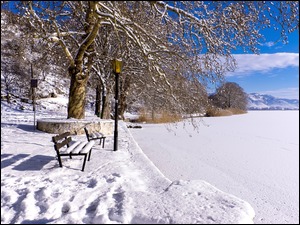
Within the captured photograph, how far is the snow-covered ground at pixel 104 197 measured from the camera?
10.0ft

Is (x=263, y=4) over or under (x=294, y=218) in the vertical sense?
over

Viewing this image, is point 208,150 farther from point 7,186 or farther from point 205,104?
point 7,186

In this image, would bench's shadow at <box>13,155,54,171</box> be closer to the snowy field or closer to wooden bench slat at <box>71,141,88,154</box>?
wooden bench slat at <box>71,141,88,154</box>

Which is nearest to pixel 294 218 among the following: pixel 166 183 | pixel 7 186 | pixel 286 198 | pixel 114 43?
pixel 286 198

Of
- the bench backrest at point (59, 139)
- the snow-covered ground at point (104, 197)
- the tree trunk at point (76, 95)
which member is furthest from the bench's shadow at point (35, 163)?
the tree trunk at point (76, 95)

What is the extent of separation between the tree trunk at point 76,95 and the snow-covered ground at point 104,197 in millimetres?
5398

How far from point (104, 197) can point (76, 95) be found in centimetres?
770

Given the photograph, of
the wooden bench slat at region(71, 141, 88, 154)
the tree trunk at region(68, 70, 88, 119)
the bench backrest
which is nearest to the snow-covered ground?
the wooden bench slat at region(71, 141, 88, 154)

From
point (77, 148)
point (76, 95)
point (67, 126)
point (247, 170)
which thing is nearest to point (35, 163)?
point (77, 148)

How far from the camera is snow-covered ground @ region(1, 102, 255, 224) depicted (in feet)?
10.0

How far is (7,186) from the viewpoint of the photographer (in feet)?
12.2

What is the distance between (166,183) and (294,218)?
85.4 inches

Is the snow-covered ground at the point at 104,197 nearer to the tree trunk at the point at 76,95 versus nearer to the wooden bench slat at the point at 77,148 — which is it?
the wooden bench slat at the point at 77,148

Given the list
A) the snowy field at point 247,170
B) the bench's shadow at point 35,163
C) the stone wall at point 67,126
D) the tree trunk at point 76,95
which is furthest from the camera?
the tree trunk at point 76,95
